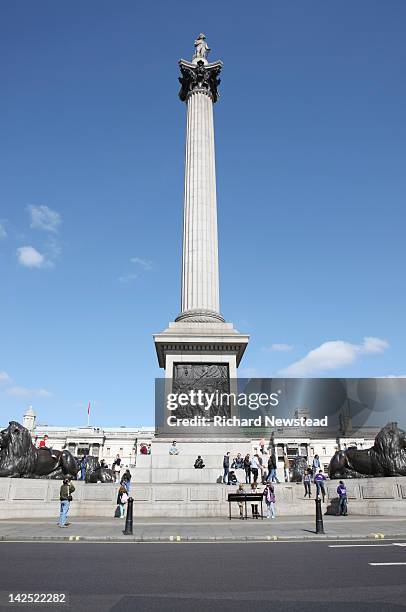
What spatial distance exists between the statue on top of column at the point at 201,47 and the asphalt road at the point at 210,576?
41939 mm

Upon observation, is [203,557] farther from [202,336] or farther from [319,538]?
[202,336]

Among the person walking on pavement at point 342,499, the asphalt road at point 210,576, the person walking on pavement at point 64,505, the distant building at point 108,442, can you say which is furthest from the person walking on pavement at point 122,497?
the distant building at point 108,442

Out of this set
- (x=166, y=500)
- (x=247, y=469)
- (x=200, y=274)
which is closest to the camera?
(x=166, y=500)

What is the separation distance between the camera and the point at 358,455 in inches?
917

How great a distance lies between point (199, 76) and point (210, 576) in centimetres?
4082

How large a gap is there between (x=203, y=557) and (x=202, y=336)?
64.4 feet

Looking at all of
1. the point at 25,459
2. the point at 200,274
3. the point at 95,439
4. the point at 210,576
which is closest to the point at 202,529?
the point at 210,576

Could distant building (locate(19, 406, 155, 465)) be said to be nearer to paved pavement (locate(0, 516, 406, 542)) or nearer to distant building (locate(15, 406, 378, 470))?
distant building (locate(15, 406, 378, 470))

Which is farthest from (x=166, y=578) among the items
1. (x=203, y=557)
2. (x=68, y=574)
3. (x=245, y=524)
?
(x=245, y=524)

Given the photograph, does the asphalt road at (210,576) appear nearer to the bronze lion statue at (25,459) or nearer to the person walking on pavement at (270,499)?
the person walking on pavement at (270,499)

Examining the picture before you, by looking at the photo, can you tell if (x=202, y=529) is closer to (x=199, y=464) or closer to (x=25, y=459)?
(x=199, y=464)

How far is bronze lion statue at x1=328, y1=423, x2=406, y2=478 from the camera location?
21906 mm

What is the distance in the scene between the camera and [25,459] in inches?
856

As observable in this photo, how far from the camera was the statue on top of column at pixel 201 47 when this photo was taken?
43.1 meters
